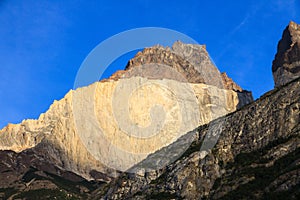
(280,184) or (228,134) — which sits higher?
(228,134)

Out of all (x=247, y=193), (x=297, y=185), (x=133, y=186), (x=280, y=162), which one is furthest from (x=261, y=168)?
(x=133, y=186)

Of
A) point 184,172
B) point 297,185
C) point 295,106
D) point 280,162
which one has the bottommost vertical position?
point 297,185

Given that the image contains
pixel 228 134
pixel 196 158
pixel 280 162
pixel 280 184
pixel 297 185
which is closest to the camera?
pixel 297 185

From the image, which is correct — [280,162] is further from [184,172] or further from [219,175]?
[184,172]

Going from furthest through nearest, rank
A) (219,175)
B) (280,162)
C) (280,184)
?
1. (219,175)
2. (280,162)
3. (280,184)

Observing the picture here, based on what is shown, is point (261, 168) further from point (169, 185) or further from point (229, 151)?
point (169, 185)

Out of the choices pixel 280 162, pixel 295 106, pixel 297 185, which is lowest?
pixel 297 185

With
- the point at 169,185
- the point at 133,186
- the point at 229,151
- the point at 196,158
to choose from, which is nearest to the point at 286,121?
the point at 229,151

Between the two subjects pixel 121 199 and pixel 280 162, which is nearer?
pixel 280 162

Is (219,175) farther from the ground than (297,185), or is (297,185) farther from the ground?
(219,175)
